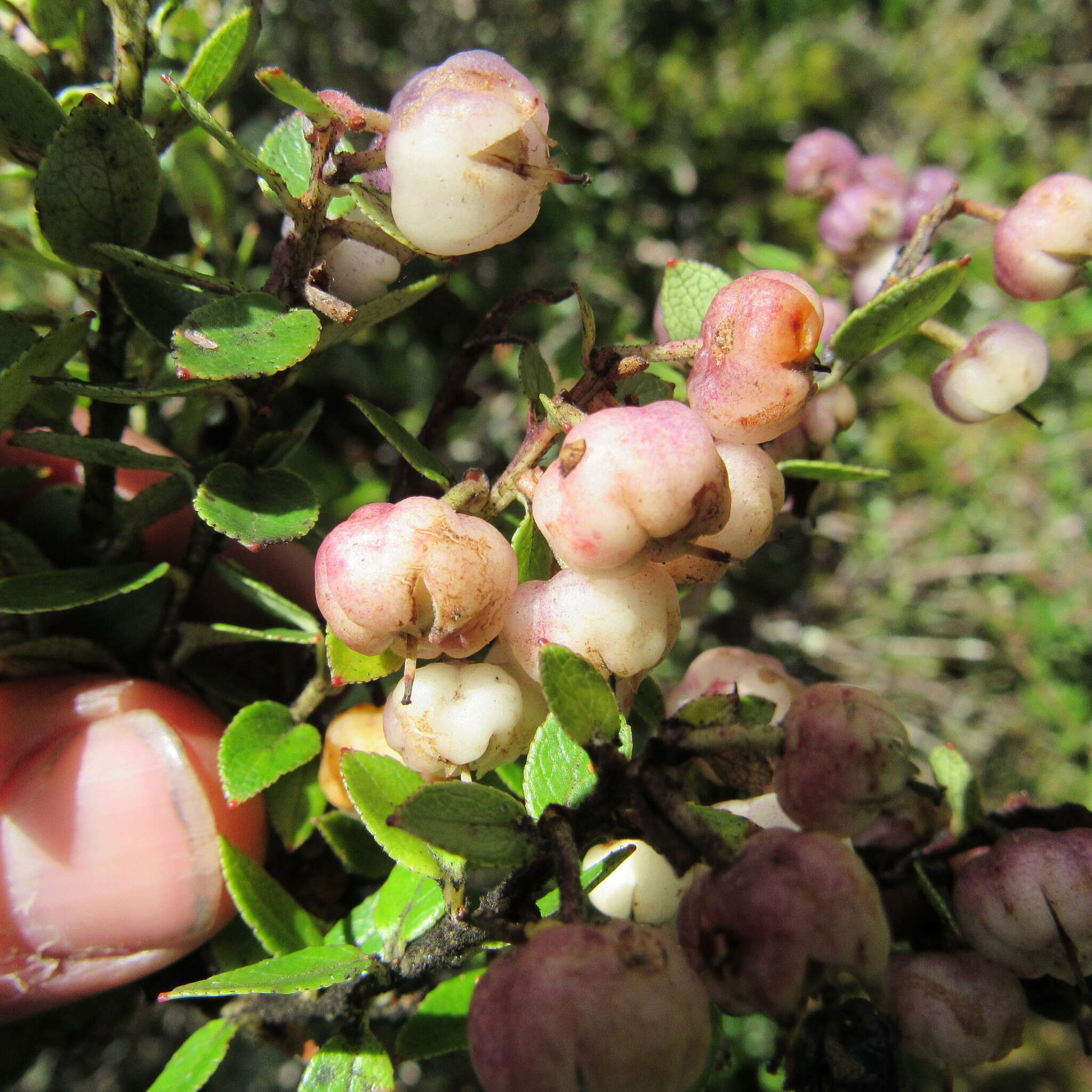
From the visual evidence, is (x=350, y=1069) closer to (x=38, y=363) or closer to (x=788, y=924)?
(x=788, y=924)

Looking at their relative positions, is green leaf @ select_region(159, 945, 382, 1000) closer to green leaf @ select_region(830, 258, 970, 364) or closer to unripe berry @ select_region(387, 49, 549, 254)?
unripe berry @ select_region(387, 49, 549, 254)

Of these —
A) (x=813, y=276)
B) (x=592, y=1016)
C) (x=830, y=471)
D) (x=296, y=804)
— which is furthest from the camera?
(x=813, y=276)

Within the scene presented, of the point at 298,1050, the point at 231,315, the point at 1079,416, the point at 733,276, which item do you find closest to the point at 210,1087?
the point at 298,1050

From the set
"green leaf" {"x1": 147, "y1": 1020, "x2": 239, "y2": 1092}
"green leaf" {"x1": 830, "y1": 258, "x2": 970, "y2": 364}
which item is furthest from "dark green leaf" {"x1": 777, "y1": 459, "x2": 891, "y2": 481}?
"green leaf" {"x1": 147, "y1": 1020, "x2": 239, "y2": 1092}

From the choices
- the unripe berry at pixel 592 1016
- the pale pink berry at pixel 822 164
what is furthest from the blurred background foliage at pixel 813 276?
the unripe berry at pixel 592 1016

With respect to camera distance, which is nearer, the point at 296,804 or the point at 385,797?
the point at 385,797

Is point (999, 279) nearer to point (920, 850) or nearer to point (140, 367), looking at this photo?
point (920, 850)

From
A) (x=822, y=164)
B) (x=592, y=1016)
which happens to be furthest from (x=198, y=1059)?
(x=822, y=164)

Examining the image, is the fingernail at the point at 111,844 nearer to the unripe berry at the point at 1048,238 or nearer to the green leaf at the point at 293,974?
the green leaf at the point at 293,974
